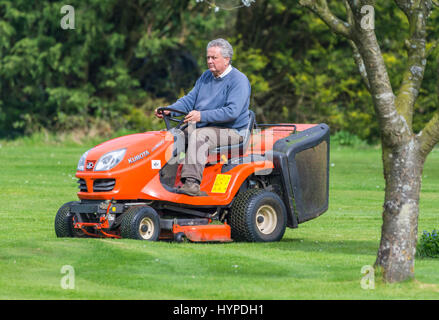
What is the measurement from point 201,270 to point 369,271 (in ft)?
4.63

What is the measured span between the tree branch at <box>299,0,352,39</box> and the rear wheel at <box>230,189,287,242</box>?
2678 millimetres

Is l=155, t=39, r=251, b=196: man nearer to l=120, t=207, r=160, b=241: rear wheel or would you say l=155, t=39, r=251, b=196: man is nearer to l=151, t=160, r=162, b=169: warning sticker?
l=151, t=160, r=162, b=169: warning sticker

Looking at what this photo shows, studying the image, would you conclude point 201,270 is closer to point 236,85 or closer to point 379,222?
point 236,85

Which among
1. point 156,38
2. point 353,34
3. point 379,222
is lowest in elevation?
point 379,222

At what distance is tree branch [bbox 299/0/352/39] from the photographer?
25.8 feet

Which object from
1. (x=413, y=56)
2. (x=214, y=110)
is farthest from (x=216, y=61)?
(x=413, y=56)

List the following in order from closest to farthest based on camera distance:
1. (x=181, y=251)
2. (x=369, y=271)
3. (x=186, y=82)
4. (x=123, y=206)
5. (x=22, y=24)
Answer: (x=369, y=271) < (x=181, y=251) < (x=123, y=206) < (x=22, y=24) < (x=186, y=82)

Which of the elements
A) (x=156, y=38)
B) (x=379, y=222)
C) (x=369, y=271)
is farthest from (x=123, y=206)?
(x=156, y=38)

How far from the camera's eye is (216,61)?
1013 cm

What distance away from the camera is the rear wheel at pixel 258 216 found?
1018 centimetres

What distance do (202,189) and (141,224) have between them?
0.91 m

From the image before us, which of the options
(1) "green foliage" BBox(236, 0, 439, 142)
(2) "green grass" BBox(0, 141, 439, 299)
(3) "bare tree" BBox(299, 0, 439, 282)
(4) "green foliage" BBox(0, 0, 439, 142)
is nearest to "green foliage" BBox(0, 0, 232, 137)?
(4) "green foliage" BBox(0, 0, 439, 142)

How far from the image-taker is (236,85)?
10.1 meters

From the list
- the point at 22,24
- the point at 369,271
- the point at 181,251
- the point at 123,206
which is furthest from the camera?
the point at 22,24
